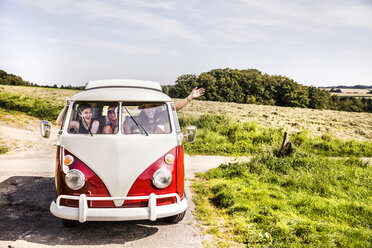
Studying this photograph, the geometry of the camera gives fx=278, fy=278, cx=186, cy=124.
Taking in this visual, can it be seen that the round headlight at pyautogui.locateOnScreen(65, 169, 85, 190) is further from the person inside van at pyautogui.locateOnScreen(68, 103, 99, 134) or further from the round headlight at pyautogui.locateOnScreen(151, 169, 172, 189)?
the round headlight at pyautogui.locateOnScreen(151, 169, 172, 189)

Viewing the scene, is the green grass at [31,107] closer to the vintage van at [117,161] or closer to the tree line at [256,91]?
the vintage van at [117,161]

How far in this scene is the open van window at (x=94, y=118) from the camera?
4.15 m

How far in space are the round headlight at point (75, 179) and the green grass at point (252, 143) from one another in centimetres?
734

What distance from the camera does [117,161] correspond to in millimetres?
3842

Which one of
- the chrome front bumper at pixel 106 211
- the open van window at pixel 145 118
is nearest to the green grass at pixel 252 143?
the open van window at pixel 145 118

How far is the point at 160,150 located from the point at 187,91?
60.9 metres

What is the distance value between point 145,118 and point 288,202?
342cm

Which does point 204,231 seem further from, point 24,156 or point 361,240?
point 24,156

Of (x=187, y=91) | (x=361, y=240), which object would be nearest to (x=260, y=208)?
(x=361, y=240)

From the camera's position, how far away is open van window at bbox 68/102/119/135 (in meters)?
4.15

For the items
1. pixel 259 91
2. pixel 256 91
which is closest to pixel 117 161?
pixel 259 91

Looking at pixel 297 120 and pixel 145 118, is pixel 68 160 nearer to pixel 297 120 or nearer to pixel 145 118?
pixel 145 118

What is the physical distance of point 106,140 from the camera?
3.94m

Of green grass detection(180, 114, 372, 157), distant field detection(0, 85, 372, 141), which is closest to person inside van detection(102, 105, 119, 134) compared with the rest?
green grass detection(180, 114, 372, 157)
